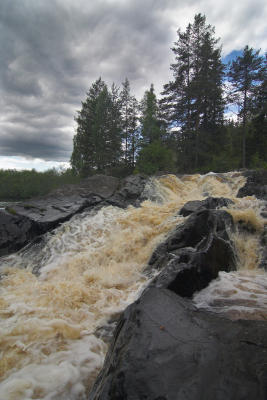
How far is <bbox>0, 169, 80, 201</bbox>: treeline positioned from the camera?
2825 cm

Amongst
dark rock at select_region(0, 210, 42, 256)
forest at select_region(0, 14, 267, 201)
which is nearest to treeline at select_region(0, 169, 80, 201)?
forest at select_region(0, 14, 267, 201)

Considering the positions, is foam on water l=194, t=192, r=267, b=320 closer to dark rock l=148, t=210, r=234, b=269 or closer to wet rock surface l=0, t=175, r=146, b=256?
dark rock l=148, t=210, r=234, b=269

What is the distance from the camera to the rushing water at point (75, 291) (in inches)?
95.9

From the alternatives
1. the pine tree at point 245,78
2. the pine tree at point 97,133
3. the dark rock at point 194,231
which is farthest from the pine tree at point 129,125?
the dark rock at point 194,231

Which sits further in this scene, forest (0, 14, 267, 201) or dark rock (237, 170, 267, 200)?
forest (0, 14, 267, 201)

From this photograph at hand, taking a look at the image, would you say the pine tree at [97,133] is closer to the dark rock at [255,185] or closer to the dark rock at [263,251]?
the dark rock at [255,185]

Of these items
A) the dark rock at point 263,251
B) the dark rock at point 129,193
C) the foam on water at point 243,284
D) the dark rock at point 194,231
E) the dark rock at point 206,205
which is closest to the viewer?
the foam on water at point 243,284

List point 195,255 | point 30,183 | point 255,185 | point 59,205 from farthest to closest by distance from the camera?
point 30,183, point 255,185, point 59,205, point 195,255

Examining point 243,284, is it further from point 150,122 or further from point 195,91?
point 150,122

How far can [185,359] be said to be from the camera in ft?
5.48

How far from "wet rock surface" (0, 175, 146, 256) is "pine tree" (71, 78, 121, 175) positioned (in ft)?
48.0

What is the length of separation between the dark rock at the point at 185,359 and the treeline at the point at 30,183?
26040mm

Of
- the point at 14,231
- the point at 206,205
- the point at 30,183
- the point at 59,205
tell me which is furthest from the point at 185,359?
the point at 30,183

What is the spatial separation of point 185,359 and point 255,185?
1011cm
